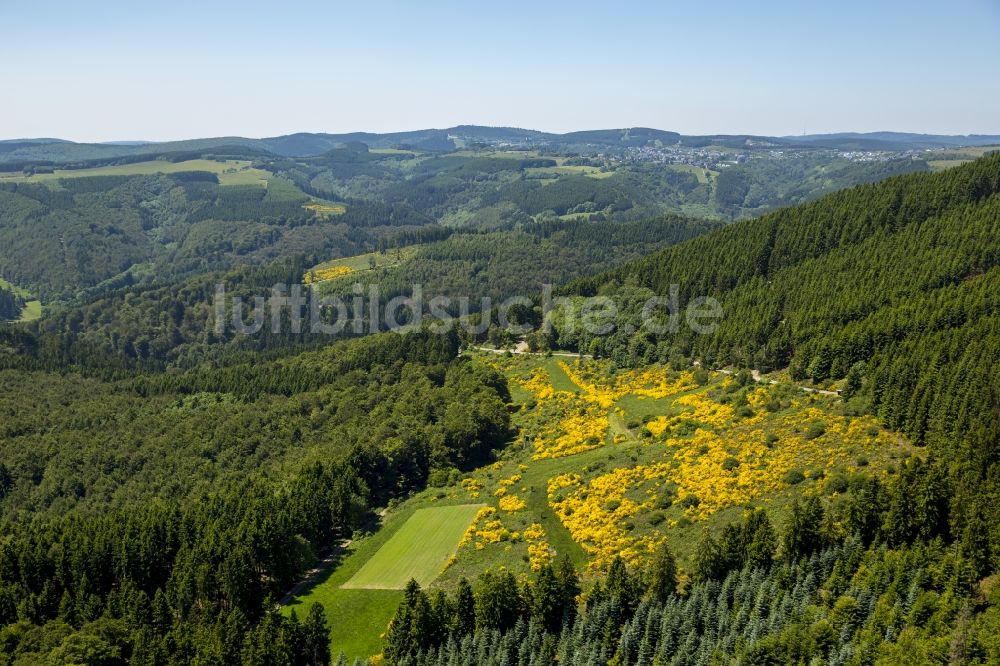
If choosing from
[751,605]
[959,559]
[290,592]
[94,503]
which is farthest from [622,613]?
[94,503]

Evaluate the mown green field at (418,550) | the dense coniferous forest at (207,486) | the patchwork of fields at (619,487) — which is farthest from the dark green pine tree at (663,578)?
the dense coniferous forest at (207,486)

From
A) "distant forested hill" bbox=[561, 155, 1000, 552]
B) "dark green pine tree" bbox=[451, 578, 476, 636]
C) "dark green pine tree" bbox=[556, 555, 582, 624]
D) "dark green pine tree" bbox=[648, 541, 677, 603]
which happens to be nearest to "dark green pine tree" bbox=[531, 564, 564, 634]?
"dark green pine tree" bbox=[556, 555, 582, 624]

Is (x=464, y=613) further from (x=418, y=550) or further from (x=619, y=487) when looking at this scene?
(x=619, y=487)

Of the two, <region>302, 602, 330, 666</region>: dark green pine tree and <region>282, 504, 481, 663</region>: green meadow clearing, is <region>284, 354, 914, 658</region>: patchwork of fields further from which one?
<region>302, 602, 330, 666</region>: dark green pine tree

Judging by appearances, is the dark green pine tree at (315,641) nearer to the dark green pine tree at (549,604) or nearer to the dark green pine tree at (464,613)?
the dark green pine tree at (464,613)

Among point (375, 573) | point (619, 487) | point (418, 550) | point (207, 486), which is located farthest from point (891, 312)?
point (207, 486)
